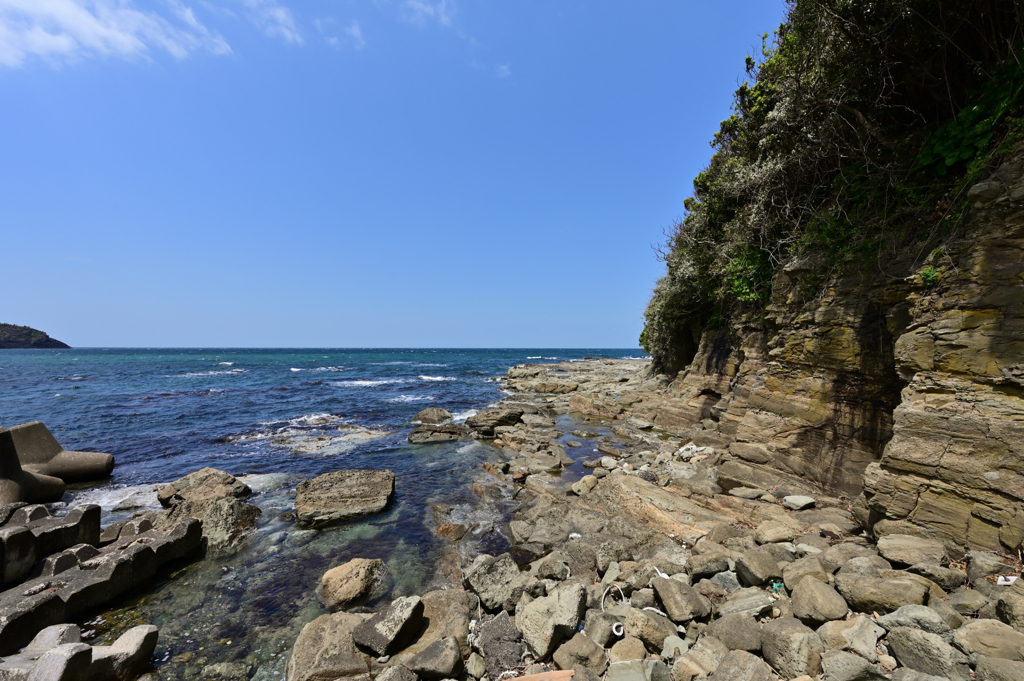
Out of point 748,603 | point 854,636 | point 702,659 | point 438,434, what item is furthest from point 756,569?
point 438,434

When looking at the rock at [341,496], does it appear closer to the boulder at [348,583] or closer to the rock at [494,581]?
the boulder at [348,583]

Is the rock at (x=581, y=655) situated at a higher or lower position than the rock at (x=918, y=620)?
lower

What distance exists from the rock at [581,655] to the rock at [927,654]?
280 centimetres

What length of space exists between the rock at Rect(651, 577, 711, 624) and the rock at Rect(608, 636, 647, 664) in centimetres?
67

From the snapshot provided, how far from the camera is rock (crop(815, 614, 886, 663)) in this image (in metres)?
3.73

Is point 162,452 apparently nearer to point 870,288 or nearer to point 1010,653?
point 1010,653

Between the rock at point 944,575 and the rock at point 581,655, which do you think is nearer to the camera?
the rock at point 944,575

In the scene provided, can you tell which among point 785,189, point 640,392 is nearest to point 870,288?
point 785,189

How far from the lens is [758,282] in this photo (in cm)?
1216

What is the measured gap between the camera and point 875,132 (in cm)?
740

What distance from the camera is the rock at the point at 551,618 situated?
494 cm

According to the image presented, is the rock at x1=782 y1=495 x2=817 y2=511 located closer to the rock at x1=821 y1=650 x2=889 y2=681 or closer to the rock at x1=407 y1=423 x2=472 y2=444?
the rock at x1=821 y1=650 x2=889 y2=681

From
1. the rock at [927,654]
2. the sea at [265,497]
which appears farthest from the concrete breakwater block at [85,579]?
the rock at [927,654]

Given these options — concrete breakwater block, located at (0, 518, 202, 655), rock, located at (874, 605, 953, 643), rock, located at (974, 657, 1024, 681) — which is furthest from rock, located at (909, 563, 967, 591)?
concrete breakwater block, located at (0, 518, 202, 655)
